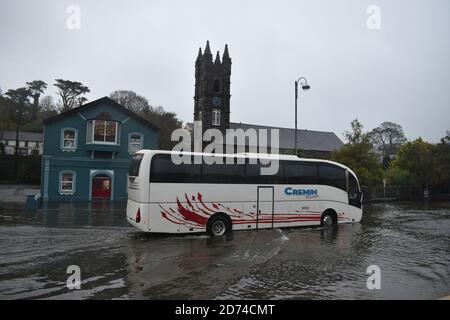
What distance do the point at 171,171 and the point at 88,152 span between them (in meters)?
18.8

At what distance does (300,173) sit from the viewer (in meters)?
16.4

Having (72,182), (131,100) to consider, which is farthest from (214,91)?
(72,182)

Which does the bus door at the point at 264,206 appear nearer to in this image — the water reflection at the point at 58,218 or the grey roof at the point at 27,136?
the water reflection at the point at 58,218

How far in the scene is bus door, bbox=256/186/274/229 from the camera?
1545cm

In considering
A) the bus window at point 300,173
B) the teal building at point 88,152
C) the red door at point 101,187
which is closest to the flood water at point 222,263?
the bus window at point 300,173

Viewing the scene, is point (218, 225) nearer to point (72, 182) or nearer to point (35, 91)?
point (72, 182)

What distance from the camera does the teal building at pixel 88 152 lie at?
28.9m

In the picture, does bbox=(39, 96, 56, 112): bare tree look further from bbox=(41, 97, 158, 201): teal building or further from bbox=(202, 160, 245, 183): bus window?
bbox=(202, 160, 245, 183): bus window

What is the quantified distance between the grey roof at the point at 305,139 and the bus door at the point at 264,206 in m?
41.4

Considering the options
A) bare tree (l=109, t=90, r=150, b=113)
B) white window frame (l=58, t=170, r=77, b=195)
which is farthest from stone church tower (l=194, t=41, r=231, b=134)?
white window frame (l=58, t=170, r=77, b=195)

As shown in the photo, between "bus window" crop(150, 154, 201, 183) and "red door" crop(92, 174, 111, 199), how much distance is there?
1871 cm

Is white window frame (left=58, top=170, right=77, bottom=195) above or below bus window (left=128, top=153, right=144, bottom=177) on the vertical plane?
Result: below
